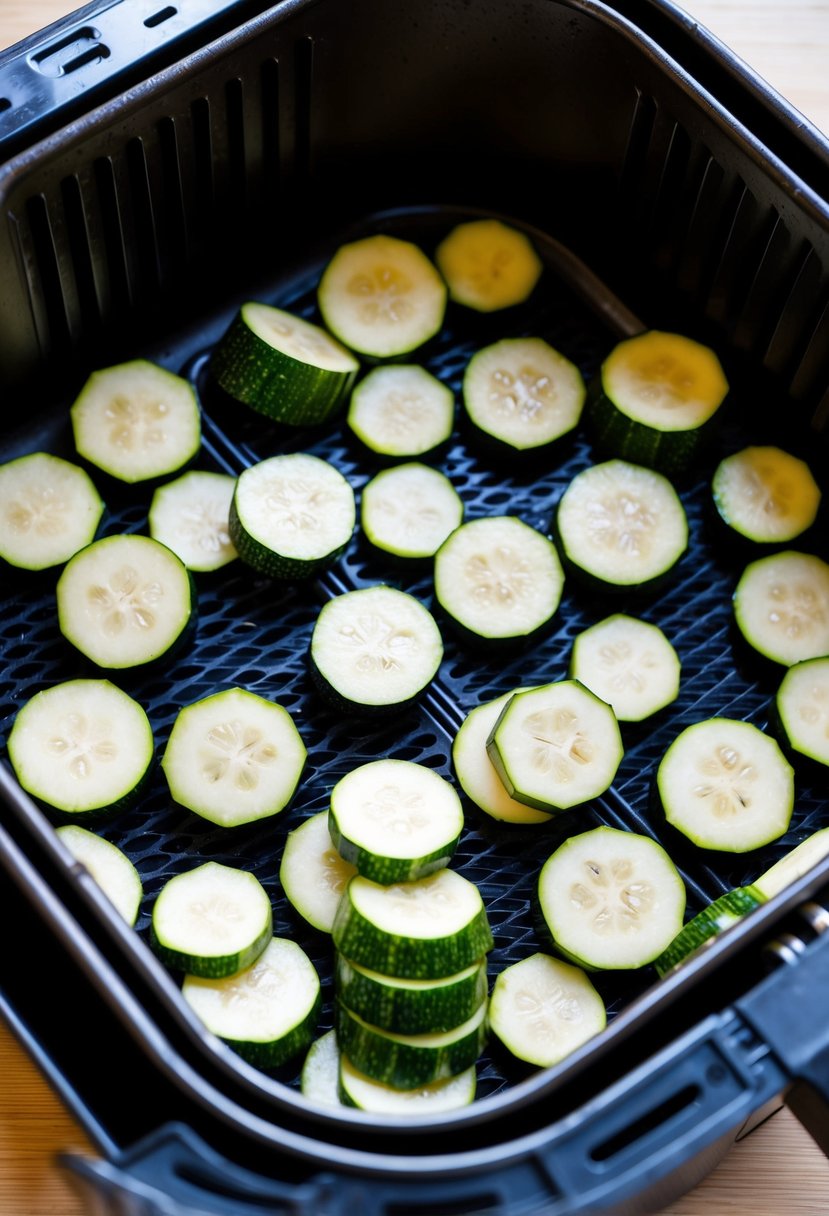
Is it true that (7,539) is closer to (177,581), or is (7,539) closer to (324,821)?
(177,581)

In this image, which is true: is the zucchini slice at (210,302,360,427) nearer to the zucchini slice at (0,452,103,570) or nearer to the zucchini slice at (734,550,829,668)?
the zucchini slice at (0,452,103,570)

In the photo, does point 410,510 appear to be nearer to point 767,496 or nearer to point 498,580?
point 498,580

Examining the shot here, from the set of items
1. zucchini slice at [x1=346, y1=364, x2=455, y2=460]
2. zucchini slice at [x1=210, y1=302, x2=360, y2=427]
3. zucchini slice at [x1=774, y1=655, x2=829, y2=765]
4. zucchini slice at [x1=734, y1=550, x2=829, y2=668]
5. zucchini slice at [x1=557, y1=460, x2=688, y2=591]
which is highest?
zucchini slice at [x1=210, y1=302, x2=360, y2=427]

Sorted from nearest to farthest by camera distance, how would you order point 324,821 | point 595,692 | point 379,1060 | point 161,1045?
point 161,1045
point 379,1060
point 324,821
point 595,692

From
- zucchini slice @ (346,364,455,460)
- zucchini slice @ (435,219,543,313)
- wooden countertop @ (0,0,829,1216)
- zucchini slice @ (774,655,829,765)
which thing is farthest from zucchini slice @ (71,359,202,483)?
zucchini slice @ (774,655,829,765)

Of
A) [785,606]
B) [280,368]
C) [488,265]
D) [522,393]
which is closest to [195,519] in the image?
[280,368]

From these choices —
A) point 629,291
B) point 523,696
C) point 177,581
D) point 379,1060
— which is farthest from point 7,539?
point 629,291
